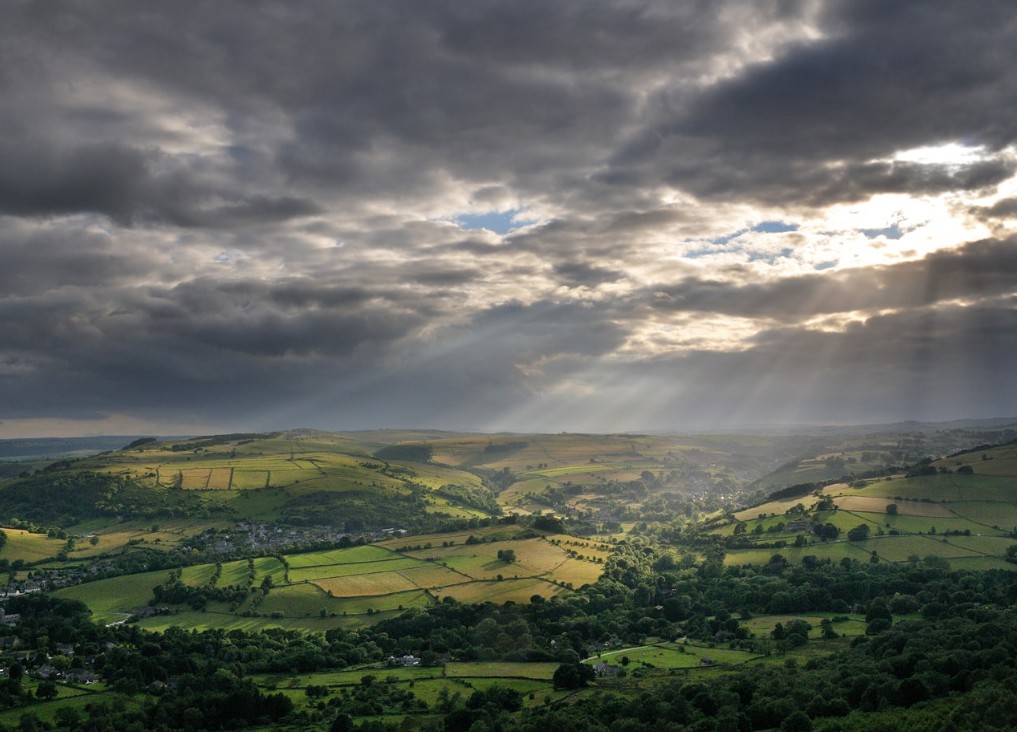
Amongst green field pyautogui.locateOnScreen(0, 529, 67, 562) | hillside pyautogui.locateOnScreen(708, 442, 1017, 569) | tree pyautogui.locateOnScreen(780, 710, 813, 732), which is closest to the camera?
tree pyautogui.locateOnScreen(780, 710, 813, 732)

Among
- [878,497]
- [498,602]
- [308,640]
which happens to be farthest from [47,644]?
[878,497]

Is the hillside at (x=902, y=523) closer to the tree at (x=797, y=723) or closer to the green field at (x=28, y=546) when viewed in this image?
the tree at (x=797, y=723)

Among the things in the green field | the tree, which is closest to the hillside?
the tree

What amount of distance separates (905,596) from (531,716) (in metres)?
66.8

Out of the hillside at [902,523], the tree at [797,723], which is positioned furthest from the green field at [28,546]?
the tree at [797,723]

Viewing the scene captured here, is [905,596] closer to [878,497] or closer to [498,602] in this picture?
[498,602]

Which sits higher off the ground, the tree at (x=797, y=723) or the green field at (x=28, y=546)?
the tree at (x=797, y=723)

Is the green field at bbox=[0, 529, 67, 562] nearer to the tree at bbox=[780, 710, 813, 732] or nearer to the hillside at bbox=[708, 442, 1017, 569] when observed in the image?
the hillside at bbox=[708, 442, 1017, 569]

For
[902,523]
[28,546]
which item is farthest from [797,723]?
[28,546]

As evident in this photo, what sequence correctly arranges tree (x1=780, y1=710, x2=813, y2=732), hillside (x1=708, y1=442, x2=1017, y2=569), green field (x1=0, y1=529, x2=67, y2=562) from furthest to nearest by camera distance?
green field (x1=0, y1=529, x2=67, y2=562)
hillside (x1=708, y1=442, x2=1017, y2=569)
tree (x1=780, y1=710, x2=813, y2=732)

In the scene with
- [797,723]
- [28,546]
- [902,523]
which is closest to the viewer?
[797,723]

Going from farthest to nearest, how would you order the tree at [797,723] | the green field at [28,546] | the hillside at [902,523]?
the green field at [28,546] → the hillside at [902,523] → the tree at [797,723]

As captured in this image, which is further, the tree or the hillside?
the hillside

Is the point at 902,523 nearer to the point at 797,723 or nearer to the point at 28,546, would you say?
the point at 797,723
